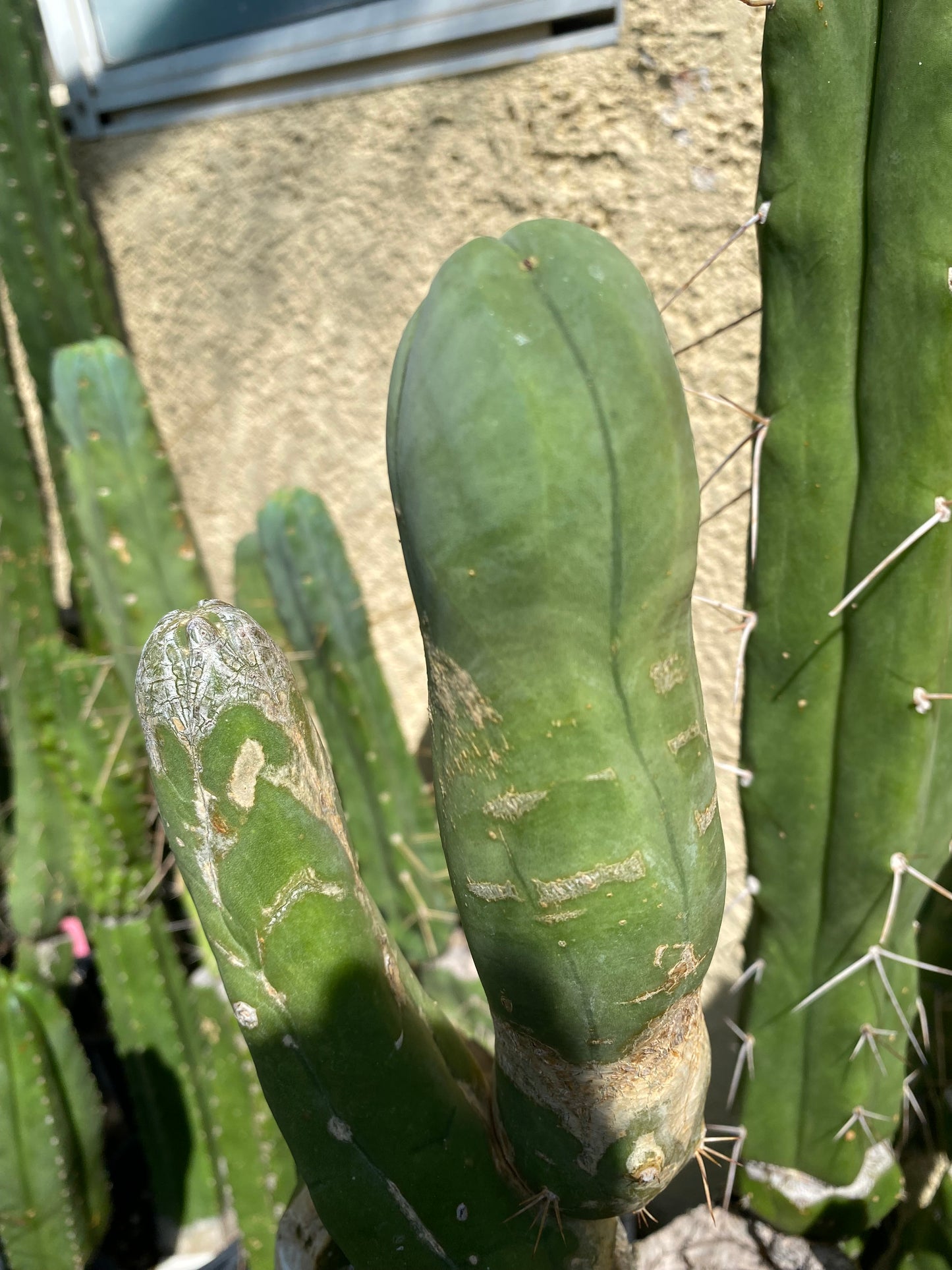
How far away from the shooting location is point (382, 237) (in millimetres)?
1904

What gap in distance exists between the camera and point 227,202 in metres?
2.13

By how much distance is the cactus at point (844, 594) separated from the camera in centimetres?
69

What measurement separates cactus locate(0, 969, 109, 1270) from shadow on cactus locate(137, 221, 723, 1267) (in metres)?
0.90

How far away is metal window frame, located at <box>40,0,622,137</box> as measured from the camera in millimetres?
1560

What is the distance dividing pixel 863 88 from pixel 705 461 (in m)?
0.95

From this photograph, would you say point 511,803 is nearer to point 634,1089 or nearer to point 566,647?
point 566,647

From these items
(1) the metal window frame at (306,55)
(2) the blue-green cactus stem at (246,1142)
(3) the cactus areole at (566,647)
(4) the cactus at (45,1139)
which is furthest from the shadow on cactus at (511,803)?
(1) the metal window frame at (306,55)

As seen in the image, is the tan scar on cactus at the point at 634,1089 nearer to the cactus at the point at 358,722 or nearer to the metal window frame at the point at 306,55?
the cactus at the point at 358,722

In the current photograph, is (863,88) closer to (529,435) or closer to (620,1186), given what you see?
(529,435)

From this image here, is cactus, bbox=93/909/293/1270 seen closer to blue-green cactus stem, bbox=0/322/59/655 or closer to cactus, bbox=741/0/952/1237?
blue-green cactus stem, bbox=0/322/59/655

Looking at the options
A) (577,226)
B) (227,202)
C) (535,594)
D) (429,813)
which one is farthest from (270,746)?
(227,202)

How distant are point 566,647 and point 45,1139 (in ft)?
4.53

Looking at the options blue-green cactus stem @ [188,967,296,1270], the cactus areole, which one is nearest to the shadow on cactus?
the cactus areole

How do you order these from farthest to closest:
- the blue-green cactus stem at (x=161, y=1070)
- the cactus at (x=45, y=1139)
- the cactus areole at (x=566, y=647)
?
1. the blue-green cactus stem at (x=161, y=1070)
2. the cactus at (x=45, y=1139)
3. the cactus areole at (x=566, y=647)
